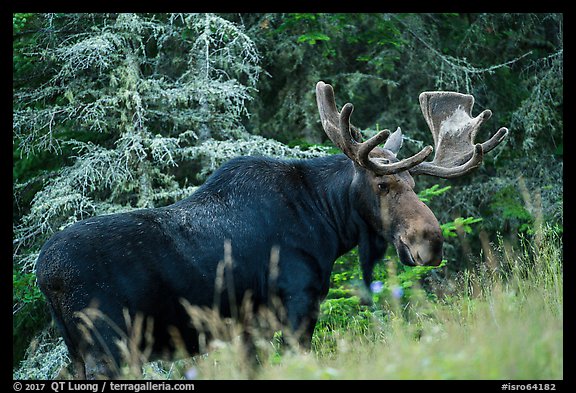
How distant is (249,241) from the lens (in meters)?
6.66

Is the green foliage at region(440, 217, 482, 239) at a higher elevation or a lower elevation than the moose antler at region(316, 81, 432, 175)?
lower

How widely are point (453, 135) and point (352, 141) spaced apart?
135cm

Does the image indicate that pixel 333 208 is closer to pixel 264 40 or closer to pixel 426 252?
pixel 426 252

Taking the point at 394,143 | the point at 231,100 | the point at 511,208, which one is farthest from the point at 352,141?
the point at 511,208

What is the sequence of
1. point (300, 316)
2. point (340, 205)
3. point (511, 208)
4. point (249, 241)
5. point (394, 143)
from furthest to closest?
1. point (511, 208)
2. point (394, 143)
3. point (340, 205)
4. point (249, 241)
5. point (300, 316)

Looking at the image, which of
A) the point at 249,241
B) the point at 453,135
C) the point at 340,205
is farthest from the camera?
the point at 453,135

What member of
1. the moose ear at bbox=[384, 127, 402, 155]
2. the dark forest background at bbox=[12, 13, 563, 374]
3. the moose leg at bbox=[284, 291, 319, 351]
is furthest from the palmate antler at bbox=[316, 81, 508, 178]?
the dark forest background at bbox=[12, 13, 563, 374]

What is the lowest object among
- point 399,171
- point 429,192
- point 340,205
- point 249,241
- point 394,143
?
point 429,192

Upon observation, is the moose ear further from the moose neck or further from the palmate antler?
the moose neck

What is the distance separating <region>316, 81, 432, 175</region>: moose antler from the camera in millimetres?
6525

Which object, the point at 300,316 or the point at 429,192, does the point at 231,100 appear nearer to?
the point at 429,192

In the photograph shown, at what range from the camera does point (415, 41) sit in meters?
14.0

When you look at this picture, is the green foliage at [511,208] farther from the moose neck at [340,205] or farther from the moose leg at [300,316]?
the moose leg at [300,316]
